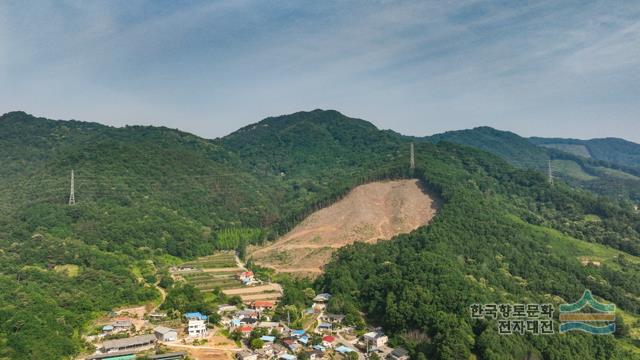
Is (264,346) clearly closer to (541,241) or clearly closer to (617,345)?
(617,345)

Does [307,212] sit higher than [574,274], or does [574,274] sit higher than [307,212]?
[307,212]

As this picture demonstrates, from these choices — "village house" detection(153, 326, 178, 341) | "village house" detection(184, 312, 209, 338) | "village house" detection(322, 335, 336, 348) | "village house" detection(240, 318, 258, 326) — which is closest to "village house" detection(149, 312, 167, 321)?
"village house" detection(153, 326, 178, 341)

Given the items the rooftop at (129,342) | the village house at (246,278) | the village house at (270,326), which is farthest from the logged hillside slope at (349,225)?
the rooftop at (129,342)

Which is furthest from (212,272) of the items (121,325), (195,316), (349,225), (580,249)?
(580,249)

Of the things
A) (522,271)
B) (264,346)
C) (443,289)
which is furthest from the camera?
(522,271)

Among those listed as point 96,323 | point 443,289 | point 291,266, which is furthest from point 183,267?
point 443,289

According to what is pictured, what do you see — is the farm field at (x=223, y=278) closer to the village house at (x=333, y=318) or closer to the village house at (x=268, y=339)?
the village house at (x=333, y=318)

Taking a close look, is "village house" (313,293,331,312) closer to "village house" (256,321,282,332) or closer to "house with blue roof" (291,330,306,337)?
"village house" (256,321,282,332)
